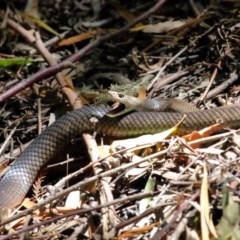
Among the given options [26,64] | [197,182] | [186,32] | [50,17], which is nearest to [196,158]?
[197,182]

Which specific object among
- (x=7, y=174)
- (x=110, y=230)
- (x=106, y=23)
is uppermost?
(x=106, y=23)

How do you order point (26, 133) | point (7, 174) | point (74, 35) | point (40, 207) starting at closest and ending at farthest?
1. point (40, 207)
2. point (7, 174)
3. point (26, 133)
4. point (74, 35)

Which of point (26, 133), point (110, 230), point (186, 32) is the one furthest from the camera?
point (186, 32)

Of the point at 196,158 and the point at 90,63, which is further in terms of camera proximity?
the point at 90,63

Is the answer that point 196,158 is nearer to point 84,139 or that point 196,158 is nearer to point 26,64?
point 84,139
